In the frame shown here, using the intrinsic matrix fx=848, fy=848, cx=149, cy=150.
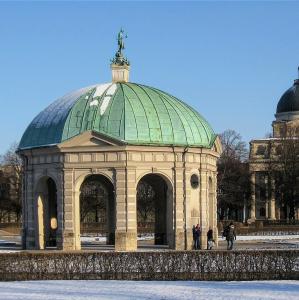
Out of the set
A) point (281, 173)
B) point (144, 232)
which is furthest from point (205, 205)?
point (281, 173)

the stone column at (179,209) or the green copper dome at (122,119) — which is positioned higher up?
the green copper dome at (122,119)

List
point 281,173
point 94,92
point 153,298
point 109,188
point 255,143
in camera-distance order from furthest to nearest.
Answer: point 255,143
point 281,173
point 109,188
point 94,92
point 153,298

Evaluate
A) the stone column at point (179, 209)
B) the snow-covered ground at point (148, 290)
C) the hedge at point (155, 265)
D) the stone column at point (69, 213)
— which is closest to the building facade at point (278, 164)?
the stone column at point (179, 209)

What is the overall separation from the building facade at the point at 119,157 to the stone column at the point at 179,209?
52 mm

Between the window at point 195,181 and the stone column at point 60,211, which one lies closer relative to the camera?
the stone column at point 60,211

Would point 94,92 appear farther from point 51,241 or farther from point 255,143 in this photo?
point 255,143

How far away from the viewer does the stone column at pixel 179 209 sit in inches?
1732

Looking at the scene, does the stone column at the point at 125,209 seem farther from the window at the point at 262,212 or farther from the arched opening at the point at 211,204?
the window at the point at 262,212

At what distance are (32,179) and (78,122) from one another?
4403 mm

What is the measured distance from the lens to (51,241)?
155 feet

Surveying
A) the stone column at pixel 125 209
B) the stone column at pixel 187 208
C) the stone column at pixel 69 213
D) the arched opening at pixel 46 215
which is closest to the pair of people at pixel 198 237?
the stone column at pixel 187 208

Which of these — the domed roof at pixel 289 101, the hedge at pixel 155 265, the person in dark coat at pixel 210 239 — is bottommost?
the hedge at pixel 155 265

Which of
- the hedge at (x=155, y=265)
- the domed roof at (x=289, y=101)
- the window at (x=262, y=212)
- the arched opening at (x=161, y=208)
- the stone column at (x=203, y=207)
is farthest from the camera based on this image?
the domed roof at (x=289, y=101)

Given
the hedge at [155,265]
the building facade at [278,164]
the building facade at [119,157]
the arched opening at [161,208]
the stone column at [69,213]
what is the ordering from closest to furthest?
the hedge at [155,265] < the building facade at [119,157] < the stone column at [69,213] < the arched opening at [161,208] < the building facade at [278,164]
